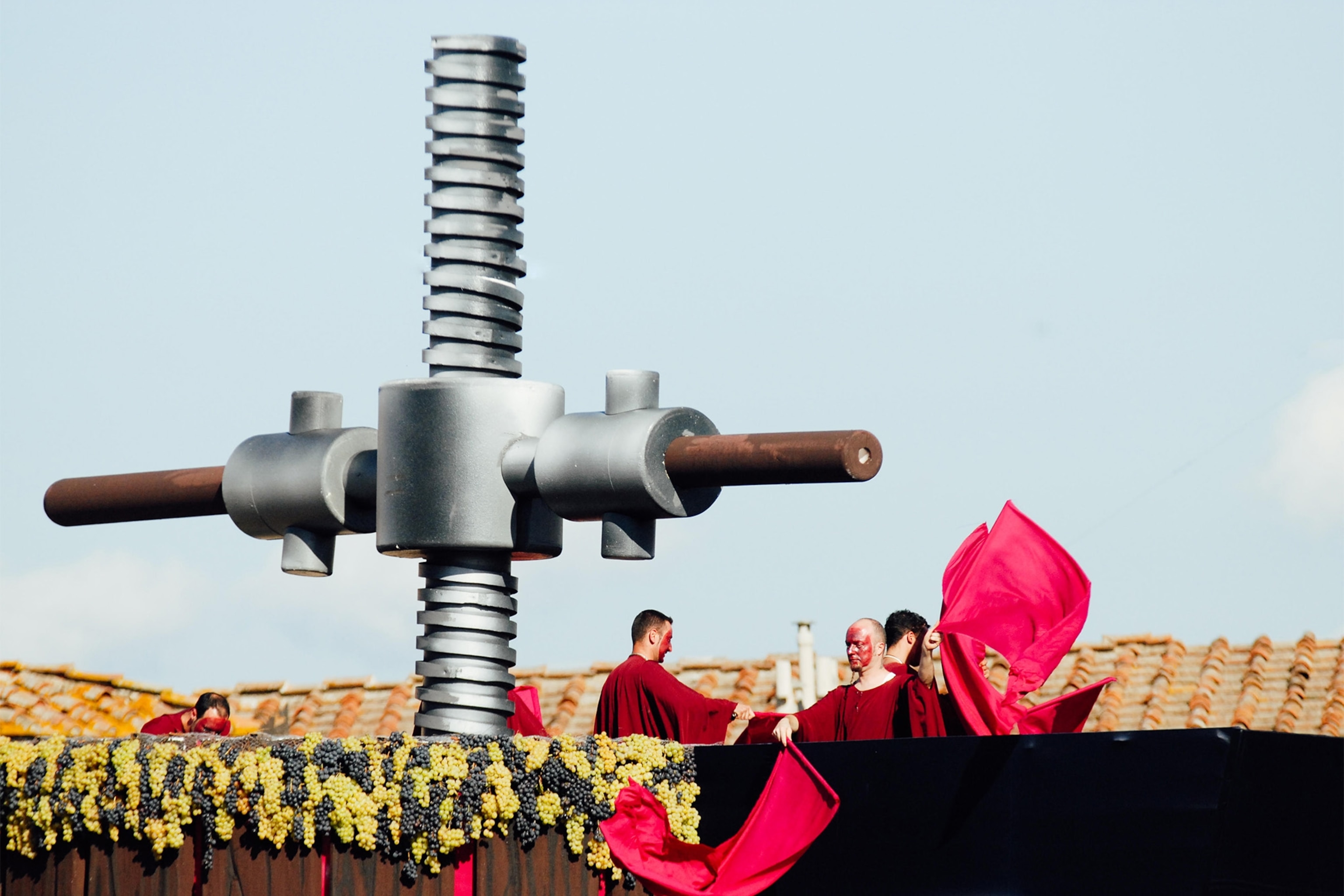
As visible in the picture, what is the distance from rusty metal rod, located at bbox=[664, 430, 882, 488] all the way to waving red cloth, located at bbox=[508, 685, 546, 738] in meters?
2.28

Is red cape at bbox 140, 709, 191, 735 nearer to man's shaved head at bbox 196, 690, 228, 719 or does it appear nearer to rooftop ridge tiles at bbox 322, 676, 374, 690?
man's shaved head at bbox 196, 690, 228, 719

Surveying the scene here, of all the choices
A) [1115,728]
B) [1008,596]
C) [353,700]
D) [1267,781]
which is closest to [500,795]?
[1008,596]

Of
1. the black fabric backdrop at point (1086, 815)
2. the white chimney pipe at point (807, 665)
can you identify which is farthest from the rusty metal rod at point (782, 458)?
the white chimney pipe at point (807, 665)

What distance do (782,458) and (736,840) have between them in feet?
4.43

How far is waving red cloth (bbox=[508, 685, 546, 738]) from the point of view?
7.58 metres

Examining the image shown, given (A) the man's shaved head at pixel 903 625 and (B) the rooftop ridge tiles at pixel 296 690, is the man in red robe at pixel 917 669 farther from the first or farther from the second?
(B) the rooftop ridge tiles at pixel 296 690

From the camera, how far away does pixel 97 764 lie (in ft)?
19.2

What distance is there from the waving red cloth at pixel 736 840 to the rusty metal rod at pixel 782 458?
0.94m

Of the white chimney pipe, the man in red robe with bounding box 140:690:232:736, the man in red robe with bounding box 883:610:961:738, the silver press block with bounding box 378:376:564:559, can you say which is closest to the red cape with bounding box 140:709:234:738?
the man in red robe with bounding box 140:690:232:736

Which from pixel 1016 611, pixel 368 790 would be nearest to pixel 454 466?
pixel 368 790

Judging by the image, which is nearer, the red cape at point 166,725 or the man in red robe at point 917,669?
the man in red robe at point 917,669

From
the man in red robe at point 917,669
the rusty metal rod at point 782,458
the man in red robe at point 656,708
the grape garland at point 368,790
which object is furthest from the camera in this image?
the man in red robe at point 656,708

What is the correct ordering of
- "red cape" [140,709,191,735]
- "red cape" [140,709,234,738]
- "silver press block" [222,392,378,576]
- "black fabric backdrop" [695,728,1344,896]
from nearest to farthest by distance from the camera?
"black fabric backdrop" [695,728,1344,896]
"silver press block" [222,392,378,576]
"red cape" [140,709,234,738]
"red cape" [140,709,191,735]

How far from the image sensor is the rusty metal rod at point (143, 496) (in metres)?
6.45
